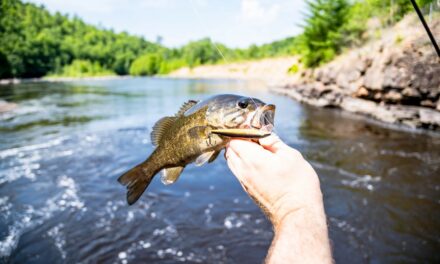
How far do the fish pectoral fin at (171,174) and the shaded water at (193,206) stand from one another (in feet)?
11.3

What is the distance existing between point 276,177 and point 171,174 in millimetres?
1097

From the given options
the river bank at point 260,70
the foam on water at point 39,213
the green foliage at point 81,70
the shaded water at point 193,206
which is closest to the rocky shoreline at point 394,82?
the shaded water at point 193,206

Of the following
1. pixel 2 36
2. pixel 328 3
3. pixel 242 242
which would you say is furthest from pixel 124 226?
pixel 2 36

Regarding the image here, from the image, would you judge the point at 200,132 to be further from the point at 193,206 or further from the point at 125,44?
the point at 125,44

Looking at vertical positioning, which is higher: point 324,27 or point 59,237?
point 324,27

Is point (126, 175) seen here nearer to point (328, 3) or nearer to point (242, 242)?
point (242, 242)

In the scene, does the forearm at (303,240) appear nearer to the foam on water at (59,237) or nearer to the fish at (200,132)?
the fish at (200,132)

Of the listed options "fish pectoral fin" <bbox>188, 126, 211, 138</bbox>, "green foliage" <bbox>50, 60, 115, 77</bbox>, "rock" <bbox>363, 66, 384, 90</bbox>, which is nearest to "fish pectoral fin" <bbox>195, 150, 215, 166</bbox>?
"fish pectoral fin" <bbox>188, 126, 211, 138</bbox>

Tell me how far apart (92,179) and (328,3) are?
106 ft

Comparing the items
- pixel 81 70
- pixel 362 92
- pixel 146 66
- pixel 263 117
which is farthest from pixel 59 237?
pixel 146 66

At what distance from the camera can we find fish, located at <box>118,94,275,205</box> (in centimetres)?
225

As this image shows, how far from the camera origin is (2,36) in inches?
4003

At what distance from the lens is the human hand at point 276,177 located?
6.49ft

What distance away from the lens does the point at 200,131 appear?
8.28 ft
